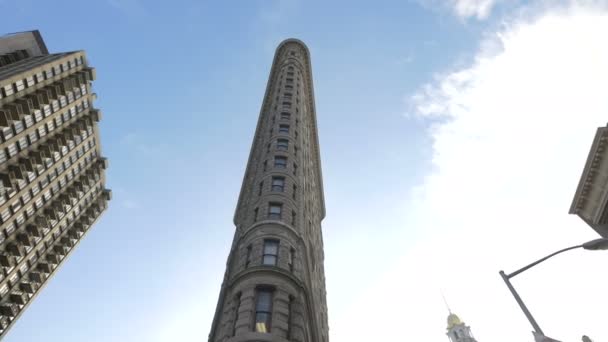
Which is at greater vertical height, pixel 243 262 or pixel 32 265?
pixel 32 265

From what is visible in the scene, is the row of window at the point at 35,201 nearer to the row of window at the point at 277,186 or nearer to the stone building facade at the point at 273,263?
the stone building facade at the point at 273,263

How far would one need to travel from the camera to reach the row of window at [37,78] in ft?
159

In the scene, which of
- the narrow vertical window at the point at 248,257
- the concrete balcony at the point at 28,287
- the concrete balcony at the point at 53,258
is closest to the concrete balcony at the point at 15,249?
the concrete balcony at the point at 28,287

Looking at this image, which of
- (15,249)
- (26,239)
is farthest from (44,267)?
(15,249)

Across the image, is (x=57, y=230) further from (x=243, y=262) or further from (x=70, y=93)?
(x=243, y=262)

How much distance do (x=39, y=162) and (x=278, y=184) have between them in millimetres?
39544

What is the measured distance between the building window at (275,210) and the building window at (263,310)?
831 cm

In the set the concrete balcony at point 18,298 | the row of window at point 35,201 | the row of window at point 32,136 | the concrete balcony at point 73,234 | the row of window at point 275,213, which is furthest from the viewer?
the concrete balcony at point 73,234

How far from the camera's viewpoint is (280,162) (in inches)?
1683

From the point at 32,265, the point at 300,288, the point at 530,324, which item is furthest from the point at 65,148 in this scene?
the point at 530,324

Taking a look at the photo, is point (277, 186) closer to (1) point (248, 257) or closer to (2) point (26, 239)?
(1) point (248, 257)

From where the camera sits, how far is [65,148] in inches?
2520

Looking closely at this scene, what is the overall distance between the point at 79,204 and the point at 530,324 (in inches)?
2995

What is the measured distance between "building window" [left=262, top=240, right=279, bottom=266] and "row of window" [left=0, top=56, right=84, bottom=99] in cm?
3950
